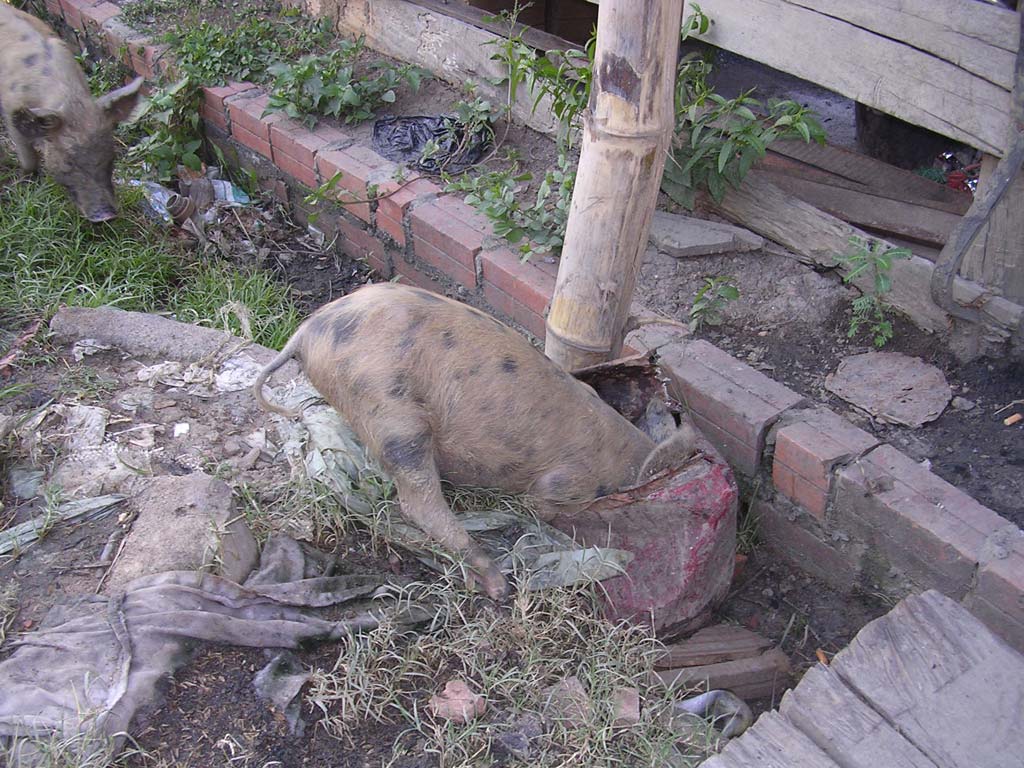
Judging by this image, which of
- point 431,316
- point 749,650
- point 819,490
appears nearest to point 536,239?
point 431,316

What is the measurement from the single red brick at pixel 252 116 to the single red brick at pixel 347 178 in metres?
0.45

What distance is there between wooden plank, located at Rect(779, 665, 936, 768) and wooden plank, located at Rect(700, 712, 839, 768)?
0.03 metres

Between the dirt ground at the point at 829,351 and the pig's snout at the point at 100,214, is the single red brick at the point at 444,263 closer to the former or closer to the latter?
the dirt ground at the point at 829,351

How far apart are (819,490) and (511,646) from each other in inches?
44.2

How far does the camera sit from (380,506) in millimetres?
2992

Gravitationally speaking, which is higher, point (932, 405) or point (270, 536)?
point (932, 405)

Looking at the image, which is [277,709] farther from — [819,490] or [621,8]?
[621,8]

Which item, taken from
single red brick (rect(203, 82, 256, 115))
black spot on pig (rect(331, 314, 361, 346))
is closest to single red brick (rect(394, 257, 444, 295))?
single red brick (rect(203, 82, 256, 115))

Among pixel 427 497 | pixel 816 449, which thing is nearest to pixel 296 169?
pixel 427 497

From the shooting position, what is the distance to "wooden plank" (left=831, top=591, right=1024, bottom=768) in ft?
6.96

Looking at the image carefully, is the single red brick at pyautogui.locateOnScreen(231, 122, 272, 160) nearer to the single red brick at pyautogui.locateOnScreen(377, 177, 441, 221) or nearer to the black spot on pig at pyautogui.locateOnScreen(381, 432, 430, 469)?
the single red brick at pyautogui.locateOnScreen(377, 177, 441, 221)

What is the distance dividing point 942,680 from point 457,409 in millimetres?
1387

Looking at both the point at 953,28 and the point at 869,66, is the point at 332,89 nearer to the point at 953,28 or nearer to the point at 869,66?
the point at 869,66

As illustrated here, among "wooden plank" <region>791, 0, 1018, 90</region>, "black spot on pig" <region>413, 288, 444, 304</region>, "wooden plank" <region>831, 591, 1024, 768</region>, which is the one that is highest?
"wooden plank" <region>791, 0, 1018, 90</region>
